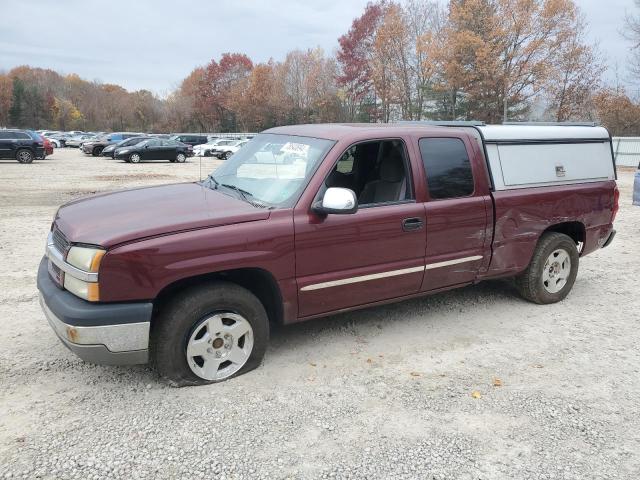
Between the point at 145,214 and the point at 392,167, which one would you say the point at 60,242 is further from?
the point at 392,167

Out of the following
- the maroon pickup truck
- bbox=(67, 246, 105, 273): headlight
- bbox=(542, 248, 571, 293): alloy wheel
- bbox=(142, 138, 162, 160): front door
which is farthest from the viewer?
bbox=(142, 138, 162, 160): front door

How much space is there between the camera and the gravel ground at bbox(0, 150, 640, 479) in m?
2.79

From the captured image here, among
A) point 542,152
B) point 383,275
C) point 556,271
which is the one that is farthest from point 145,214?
point 556,271

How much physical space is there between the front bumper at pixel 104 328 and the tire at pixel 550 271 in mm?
3879

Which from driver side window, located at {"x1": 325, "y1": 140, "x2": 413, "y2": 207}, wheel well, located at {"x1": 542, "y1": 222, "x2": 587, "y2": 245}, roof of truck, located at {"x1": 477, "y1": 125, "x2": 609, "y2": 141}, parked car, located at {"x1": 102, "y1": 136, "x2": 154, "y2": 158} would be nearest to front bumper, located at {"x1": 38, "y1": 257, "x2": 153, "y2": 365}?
driver side window, located at {"x1": 325, "y1": 140, "x2": 413, "y2": 207}

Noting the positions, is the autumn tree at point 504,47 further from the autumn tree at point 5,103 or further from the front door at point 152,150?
the autumn tree at point 5,103

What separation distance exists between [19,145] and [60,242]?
84.6ft

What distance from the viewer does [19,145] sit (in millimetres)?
25047

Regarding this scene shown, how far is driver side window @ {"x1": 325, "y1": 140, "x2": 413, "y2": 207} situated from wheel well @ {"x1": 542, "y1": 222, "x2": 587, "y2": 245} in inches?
82.3

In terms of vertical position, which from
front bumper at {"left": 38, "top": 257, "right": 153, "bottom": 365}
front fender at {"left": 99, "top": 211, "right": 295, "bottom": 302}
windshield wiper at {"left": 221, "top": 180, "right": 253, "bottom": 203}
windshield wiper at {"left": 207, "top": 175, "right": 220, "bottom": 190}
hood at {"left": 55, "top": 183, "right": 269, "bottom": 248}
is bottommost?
front bumper at {"left": 38, "top": 257, "right": 153, "bottom": 365}

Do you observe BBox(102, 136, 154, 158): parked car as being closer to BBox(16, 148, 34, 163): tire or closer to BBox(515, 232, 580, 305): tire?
BBox(16, 148, 34, 163): tire

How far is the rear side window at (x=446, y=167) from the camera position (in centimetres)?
428

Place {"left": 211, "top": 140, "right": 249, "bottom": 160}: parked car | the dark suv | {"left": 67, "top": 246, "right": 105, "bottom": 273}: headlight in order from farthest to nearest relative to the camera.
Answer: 1. {"left": 211, "top": 140, "right": 249, "bottom": 160}: parked car
2. the dark suv
3. {"left": 67, "top": 246, "right": 105, "bottom": 273}: headlight

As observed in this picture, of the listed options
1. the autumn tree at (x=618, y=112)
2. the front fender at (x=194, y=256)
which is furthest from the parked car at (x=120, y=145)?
the autumn tree at (x=618, y=112)
